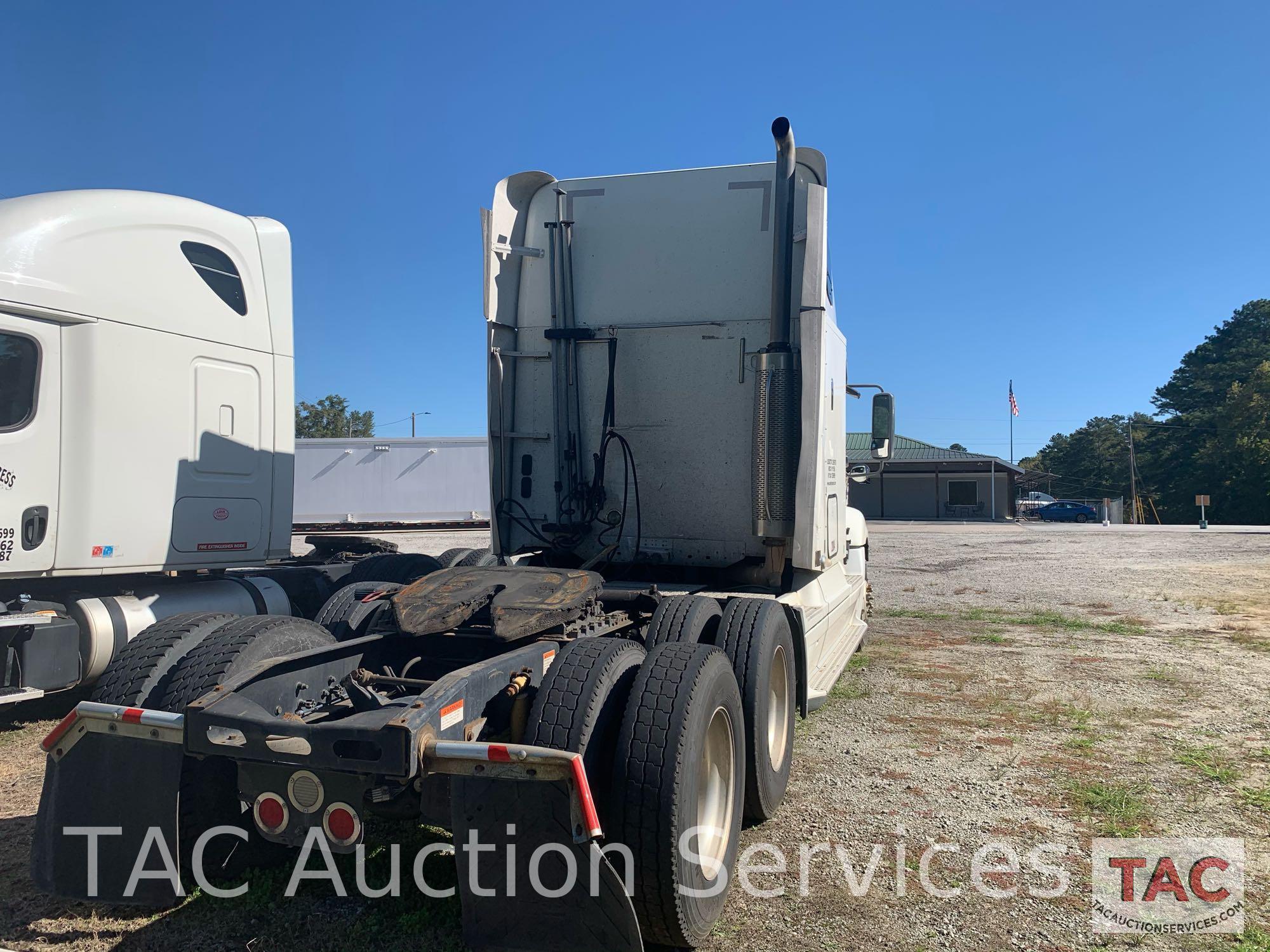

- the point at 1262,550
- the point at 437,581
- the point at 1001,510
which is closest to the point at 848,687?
the point at 437,581

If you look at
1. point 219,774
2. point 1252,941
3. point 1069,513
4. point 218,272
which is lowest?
point 1252,941

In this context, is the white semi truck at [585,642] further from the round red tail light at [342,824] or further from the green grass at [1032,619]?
the green grass at [1032,619]

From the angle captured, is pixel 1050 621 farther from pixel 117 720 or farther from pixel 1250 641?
pixel 117 720

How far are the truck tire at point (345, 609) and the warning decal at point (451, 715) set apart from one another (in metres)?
1.83

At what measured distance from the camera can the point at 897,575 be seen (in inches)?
701

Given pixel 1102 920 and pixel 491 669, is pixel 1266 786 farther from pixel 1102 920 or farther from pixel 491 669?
pixel 491 669

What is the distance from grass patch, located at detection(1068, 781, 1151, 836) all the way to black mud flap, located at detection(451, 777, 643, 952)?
298cm

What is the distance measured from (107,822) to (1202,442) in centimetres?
7390

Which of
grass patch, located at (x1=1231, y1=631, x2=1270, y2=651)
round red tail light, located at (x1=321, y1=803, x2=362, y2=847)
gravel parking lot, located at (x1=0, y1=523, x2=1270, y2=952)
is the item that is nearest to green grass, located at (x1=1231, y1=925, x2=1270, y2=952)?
gravel parking lot, located at (x1=0, y1=523, x2=1270, y2=952)

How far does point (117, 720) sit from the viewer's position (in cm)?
296

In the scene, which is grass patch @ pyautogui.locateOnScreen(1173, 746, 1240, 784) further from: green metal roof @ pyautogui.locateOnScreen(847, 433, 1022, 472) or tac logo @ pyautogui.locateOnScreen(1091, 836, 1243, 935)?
green metal roof @ pyautogui.locateOnScreen(847, 433, 1022, 472)

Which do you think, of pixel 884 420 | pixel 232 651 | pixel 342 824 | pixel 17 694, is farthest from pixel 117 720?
pixel 884 420

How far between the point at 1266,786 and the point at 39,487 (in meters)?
7.80

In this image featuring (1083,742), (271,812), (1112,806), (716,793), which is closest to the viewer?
(271,812)
